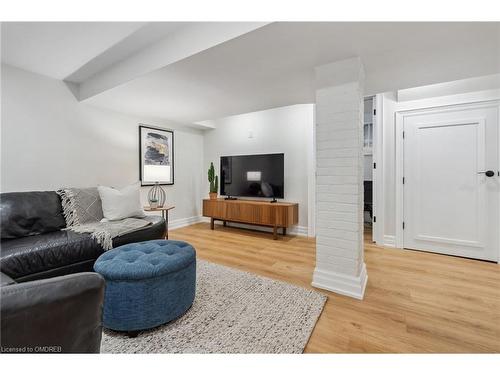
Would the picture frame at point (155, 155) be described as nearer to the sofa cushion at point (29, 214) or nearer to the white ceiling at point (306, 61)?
the white ceiling at point (306, 61)

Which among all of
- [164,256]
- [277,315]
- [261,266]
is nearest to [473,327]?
[277,315]

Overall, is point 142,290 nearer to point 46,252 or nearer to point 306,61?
point 46,252

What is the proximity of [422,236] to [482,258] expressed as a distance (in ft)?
1.88

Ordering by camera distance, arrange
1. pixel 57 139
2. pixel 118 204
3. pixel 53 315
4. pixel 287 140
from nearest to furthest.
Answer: pixel 53 315 < pixel 118 204 < pixel 57 139 < pixel 287 140

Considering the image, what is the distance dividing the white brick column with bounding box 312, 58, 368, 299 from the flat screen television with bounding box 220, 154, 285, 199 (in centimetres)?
179

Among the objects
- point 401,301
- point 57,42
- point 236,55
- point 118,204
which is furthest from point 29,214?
point 401,301

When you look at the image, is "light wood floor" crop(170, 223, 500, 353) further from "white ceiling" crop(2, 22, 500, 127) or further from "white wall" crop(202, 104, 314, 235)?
"white ceiling" crop(2, 22, 500, 127)

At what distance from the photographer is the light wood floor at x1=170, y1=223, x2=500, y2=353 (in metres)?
1.30

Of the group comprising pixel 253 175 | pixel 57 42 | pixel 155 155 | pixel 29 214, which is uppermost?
pixel 57 42

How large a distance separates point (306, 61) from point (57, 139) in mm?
2952

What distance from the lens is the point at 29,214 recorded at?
2.00 m

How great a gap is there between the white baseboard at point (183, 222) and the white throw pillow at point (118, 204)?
156 cm

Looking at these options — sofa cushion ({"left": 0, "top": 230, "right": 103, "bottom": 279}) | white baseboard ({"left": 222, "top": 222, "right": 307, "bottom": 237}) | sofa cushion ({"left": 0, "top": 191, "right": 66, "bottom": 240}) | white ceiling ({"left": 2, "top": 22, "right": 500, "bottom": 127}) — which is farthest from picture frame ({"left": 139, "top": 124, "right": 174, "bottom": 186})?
sofa cushion ({"left": 0, "top": 230, "right": 103, "bottom": 279})

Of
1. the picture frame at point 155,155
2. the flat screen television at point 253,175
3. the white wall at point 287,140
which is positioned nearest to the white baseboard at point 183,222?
the picture frame at point 155,155
